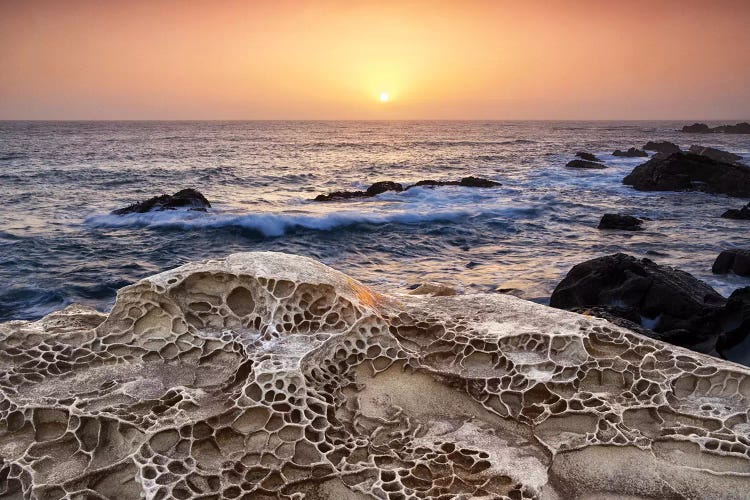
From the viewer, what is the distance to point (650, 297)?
6.86 meters

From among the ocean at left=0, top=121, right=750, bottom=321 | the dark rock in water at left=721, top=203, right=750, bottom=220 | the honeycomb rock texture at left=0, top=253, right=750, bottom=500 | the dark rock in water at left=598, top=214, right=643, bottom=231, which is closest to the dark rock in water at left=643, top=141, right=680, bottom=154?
the ocean at left=0, top=121, right=750, bottom=321

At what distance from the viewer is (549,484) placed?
257 centimetres

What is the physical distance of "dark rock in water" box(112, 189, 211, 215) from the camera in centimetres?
1602

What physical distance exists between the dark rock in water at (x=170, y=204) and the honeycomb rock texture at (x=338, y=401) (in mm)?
12764

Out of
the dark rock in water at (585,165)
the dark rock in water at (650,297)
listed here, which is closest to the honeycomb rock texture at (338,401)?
the dark rock in water at (650,297)

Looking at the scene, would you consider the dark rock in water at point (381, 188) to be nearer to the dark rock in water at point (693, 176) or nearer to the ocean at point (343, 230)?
the ocean at point (343, 230)

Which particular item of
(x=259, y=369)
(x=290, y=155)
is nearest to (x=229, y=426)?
(x=259, y=369)

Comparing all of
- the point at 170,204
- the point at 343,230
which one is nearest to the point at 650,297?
the point at 343,230

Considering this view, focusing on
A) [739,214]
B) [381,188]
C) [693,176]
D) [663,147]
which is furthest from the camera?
[663,147]

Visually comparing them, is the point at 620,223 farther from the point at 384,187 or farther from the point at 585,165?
the point at 585,165

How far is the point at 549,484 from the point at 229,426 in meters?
1.53

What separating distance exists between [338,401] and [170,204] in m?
14.6

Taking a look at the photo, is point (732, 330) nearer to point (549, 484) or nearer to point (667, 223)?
point (549, 484)

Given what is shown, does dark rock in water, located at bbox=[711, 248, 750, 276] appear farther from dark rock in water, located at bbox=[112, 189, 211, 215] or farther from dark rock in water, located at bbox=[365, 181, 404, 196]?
dark rock in water, located at bbox=[365, 181, 404, 196]
